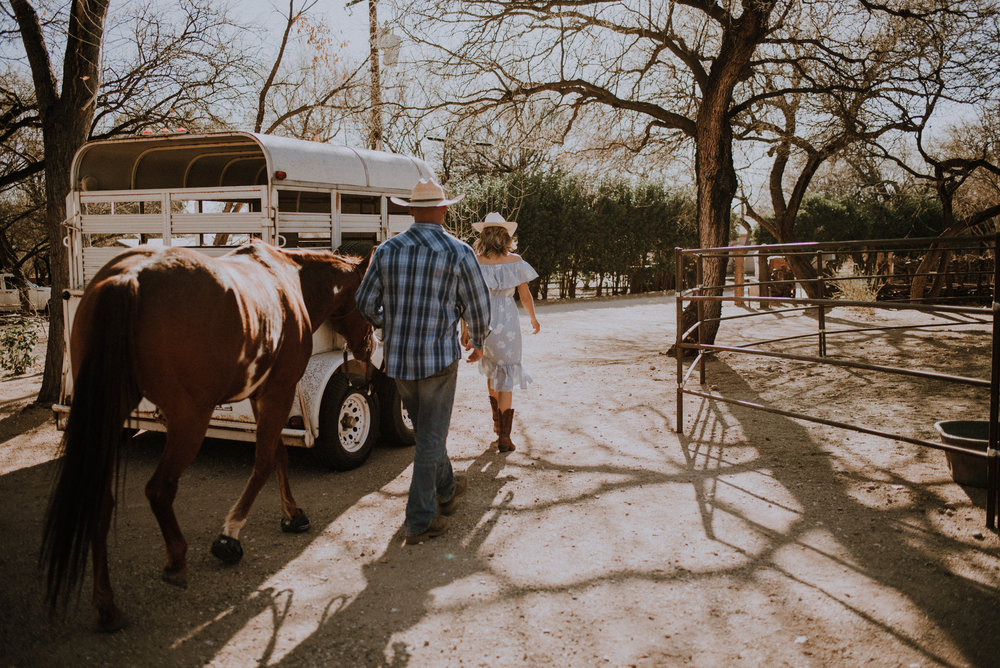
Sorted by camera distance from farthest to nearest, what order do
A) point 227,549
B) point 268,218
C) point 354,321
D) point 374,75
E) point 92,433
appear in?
point 374,75
point 268,218
point 354,321
point 227,549
point 92,433

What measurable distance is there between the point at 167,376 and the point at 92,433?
15.8 inches

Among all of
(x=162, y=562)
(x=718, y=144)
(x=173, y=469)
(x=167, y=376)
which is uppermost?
(x=718, y=144)

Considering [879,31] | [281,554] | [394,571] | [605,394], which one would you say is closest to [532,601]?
[394,571]

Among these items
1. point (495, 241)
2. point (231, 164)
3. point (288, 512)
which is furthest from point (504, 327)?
point (231, 164)

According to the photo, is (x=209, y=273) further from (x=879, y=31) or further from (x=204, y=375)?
(x=879, y=31)

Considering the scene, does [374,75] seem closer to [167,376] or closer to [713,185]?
[713,185]

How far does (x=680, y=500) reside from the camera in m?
4.65

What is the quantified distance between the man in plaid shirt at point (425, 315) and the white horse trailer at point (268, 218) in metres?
1.08

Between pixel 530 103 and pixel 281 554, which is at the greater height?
pixel 530 103

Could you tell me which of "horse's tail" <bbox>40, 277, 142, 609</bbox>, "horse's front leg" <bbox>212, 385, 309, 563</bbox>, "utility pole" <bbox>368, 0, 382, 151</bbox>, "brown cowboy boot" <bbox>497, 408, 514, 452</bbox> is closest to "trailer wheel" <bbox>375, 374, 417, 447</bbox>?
"brown cowboy boot" <bbox>497, 408, 514, 452</bbox>

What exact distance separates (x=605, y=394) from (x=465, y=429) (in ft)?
6.49

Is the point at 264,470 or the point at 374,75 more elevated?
the point at 374,75

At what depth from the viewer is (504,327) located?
574 centimetres

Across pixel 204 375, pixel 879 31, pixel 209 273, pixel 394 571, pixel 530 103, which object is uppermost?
pixel 879 31
